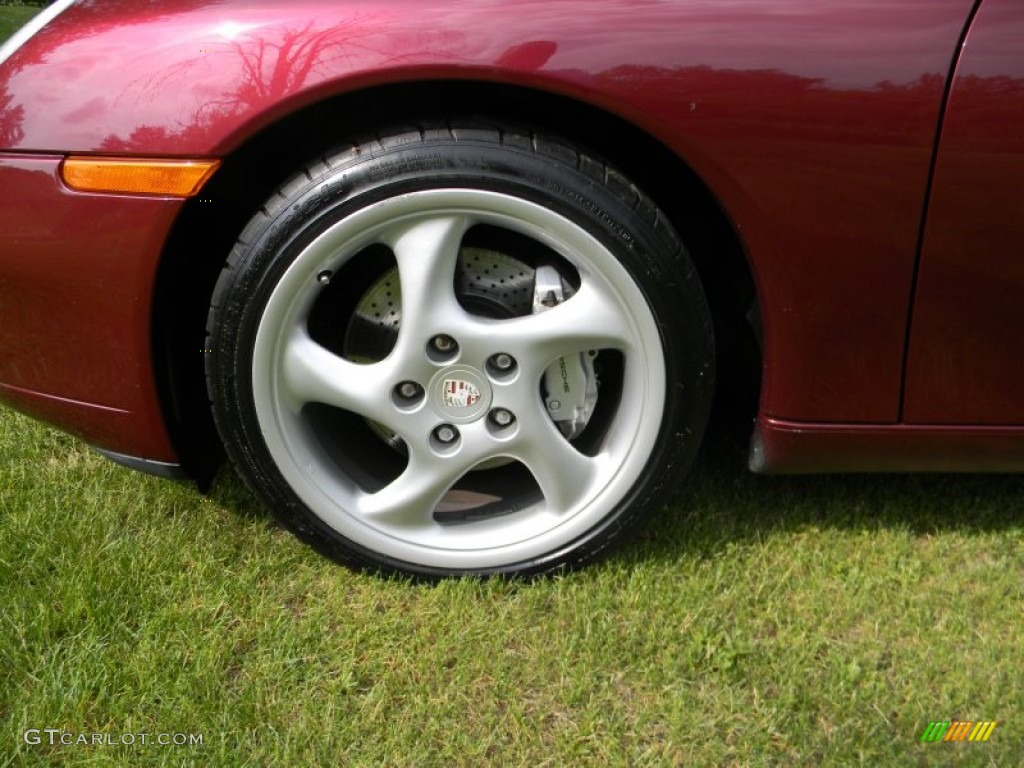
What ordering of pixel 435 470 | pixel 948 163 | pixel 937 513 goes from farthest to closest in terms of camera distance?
pixel 937 513
pixel 435 470
pixel 948 163

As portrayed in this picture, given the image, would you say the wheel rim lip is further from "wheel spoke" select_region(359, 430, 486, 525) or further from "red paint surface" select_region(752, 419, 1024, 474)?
"red paint surface" select_region(752, 419, 1024, 474)

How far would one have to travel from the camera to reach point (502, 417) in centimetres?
185

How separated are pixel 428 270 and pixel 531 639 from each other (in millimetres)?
766

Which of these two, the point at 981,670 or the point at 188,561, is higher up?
the point at 188,561

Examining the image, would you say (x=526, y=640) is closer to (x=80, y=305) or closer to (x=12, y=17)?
(x=80, y=305)

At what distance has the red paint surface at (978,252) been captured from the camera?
1.47 meters

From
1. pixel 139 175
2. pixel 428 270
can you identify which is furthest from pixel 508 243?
pixel 139 175

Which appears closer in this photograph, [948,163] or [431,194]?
[948,163]

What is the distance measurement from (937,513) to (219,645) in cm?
167

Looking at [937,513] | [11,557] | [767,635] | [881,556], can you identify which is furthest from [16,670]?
[937,513]

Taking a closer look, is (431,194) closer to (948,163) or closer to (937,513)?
(948,163)

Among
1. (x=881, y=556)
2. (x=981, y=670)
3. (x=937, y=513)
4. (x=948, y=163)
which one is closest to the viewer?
(x=948, y=163)

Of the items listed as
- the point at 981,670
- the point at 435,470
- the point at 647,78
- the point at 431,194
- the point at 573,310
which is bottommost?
the point at 981,670

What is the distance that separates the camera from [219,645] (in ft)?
5.83
